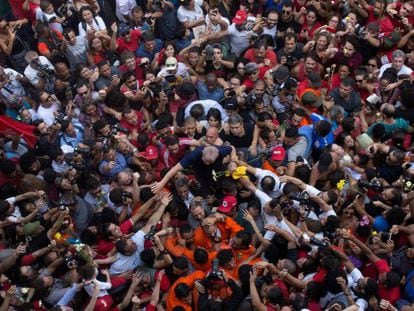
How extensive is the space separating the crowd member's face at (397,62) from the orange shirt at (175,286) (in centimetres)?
415

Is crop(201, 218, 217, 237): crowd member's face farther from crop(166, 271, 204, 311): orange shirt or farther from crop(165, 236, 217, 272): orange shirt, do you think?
crop(166, 271, 204, 311): orange shirt

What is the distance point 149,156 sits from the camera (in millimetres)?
7789

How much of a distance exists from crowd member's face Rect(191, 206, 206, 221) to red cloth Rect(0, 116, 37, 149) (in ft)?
7.82

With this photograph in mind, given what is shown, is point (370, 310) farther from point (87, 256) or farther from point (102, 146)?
point (102, 146)

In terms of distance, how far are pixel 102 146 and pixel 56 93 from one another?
4.97 feet

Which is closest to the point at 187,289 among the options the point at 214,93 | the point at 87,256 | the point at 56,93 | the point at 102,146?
the point at 87,256

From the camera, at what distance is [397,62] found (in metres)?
8.62

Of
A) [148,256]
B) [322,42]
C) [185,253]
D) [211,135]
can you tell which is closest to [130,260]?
[148,256]

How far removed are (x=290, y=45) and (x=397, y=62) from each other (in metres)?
1.49

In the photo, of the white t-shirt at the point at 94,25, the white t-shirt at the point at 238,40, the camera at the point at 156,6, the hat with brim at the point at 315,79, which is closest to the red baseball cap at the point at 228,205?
the hat with brim at the point at 315,79

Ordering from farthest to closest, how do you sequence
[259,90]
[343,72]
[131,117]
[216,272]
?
[343,72] < [259,90] < [131,117] < [216,272]

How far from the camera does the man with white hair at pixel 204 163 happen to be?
729 centimetres

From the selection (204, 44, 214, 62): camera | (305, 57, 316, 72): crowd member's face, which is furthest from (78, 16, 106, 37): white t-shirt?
(305, 57, 316, 72): crowd member's face

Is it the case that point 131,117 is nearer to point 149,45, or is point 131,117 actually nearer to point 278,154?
point 149,45
